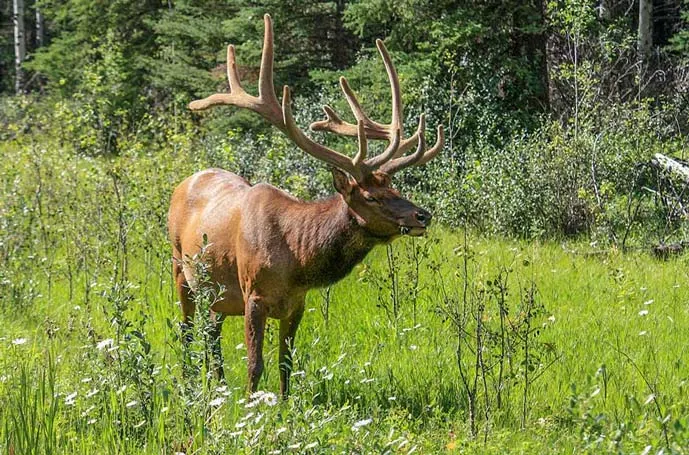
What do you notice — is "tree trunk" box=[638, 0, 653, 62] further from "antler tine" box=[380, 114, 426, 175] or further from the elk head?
"antler tine" box=[380, 114, 426, 175]

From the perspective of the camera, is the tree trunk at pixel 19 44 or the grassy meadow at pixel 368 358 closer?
the grassy meadow at pixel 368 358

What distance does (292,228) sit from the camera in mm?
5516

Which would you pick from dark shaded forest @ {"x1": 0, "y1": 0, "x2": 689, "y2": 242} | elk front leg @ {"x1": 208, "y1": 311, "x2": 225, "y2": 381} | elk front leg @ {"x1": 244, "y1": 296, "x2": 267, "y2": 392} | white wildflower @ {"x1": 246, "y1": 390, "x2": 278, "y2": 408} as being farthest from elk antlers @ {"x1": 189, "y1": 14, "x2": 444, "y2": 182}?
dark shaded forest @ {"x1": 0, "y1": 0, "x2": 689, "y2": 242}

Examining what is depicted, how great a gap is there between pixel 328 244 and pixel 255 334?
72 centimetres

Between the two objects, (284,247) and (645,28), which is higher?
(645,28)

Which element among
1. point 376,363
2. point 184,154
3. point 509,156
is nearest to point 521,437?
point 376,363

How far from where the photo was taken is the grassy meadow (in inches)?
162

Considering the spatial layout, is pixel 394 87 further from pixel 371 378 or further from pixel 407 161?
pixel 371 378

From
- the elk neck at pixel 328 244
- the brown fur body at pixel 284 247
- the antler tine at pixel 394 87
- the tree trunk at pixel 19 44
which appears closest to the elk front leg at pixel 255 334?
the brown fur body at pixel 284 247

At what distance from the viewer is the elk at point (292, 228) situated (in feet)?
17.4

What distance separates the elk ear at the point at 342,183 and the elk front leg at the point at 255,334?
85 cm

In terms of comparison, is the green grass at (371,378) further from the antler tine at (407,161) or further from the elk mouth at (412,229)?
the antler tine at (407,161)

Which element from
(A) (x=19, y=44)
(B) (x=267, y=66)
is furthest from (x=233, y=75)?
(A) (x=19, y=44)

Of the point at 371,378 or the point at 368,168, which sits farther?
the point at 371,378
